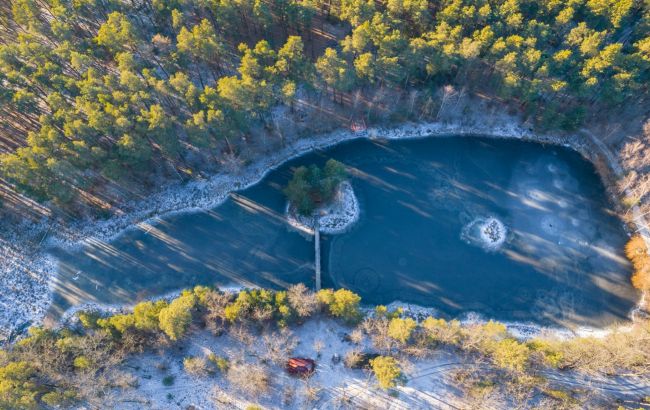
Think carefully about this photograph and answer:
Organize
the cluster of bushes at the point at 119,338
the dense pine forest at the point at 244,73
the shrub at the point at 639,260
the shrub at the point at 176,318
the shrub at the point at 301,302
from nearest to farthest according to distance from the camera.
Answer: the cluster of bushes at the point at 119,338 → the shrub at the point at 176,318 → the shrub at the point at 301,302 → the dense pine forest at the point at 244,73 → the shrub at the point at 639,260

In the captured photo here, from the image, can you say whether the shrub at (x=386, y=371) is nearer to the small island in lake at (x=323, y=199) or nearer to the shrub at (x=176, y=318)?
the small island in lake at (x=323, y=199)

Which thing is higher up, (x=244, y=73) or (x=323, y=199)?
(x=244, y=73)

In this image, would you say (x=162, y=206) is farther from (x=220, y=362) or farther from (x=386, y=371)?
(x=386, y=371)

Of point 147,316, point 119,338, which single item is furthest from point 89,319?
point 147,316

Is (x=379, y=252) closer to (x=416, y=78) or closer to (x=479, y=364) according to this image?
(x=479, y=364)

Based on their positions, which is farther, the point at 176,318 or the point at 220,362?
the point at 220,362

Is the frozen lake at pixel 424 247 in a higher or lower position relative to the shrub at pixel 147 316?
higher

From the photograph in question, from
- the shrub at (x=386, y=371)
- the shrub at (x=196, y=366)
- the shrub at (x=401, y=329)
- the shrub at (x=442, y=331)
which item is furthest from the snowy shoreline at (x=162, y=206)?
the shrub at (x=386, y=371)
